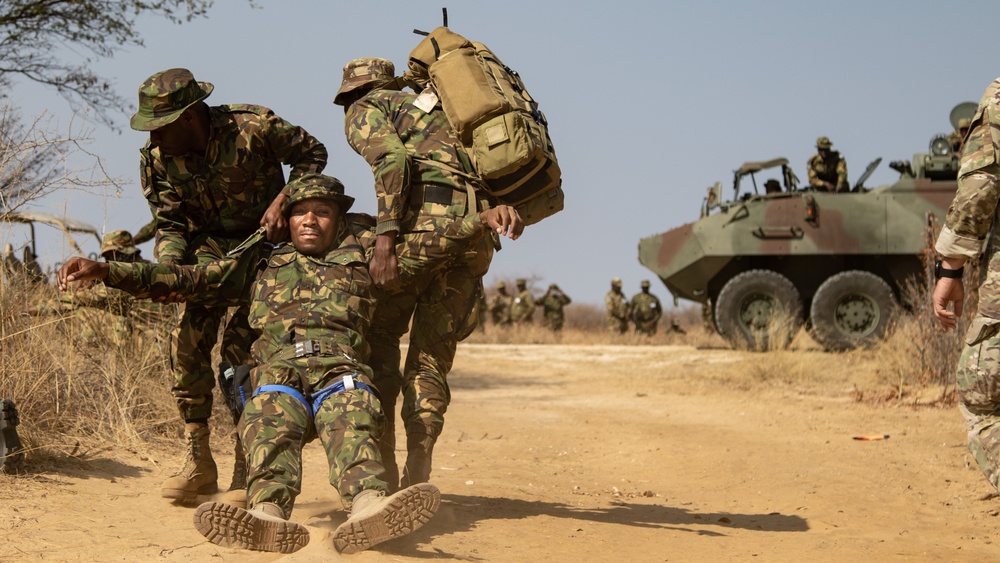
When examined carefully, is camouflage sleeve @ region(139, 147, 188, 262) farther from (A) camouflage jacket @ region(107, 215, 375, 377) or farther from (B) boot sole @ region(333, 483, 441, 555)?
(B) boot sole @ region(333, 483, 441, 555)

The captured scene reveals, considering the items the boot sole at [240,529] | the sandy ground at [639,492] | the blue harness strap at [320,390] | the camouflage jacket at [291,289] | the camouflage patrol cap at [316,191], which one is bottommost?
the sandy ground at [639,492]

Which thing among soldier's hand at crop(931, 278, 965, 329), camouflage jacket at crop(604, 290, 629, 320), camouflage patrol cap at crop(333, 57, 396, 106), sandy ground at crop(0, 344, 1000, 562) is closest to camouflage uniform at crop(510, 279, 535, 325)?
camouflage jacket at crop(604, 290, 629, 320)

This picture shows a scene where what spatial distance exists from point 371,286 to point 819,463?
3475 millimetres

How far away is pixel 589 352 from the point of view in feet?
58.1

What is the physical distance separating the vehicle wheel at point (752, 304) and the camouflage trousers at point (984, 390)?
12340 mm

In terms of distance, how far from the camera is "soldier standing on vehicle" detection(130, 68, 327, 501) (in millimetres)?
4812

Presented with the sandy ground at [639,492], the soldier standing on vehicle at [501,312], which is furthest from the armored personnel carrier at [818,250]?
the soldier standing on vehicle at [501,312]

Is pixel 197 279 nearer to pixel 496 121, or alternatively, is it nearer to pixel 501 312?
pixel 496 121

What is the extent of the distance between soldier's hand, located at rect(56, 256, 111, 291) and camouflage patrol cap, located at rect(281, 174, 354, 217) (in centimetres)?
77

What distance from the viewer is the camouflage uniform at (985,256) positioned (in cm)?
395

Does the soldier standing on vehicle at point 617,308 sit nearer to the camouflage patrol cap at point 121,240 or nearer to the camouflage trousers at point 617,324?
the camouflage trousers at point 617,324

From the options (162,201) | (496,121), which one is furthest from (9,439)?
(496,121)

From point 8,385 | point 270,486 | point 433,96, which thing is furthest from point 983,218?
point 8,385

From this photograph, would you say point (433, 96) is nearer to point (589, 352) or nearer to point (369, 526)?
point (369, 526)
